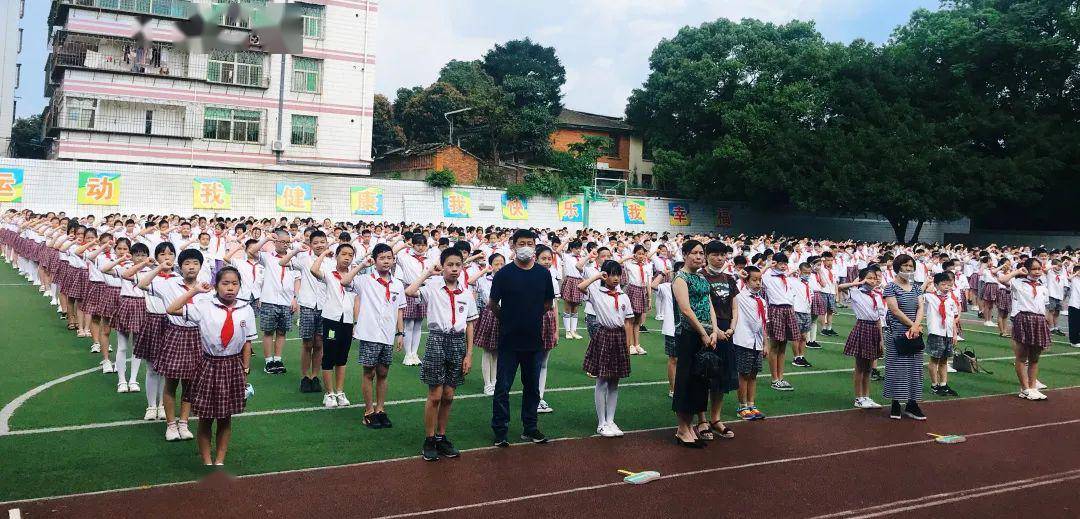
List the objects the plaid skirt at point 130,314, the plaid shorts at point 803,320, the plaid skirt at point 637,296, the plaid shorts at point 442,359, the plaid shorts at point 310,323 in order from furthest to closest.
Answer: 1. the plaid skirt at point 637,296
2. the plaid shorts at point 803,320
3. the plaid shorts at point 310,323
4. the plaid skirt at point 130,314
5. the plaid shorts at point 442,359

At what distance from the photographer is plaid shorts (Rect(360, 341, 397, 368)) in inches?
298

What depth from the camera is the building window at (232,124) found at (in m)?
31.2

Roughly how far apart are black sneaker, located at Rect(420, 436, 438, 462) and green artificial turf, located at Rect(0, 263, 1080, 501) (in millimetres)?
231

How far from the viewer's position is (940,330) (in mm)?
10195

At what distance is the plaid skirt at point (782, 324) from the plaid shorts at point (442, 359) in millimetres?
4875

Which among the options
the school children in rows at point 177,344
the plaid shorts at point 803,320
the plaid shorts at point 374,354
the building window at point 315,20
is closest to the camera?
the school children in rows at point 177,344

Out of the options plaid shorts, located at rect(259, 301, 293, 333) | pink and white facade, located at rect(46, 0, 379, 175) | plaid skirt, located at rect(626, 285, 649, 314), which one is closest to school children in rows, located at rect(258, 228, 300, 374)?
plaid shorts, located at rect(259, 301, 293, 333)

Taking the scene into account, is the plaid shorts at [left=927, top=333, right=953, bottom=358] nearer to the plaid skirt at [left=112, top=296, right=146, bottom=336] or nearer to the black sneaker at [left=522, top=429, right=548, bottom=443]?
the black sneaker at [left=522, top=429, right=548, bottom=443]

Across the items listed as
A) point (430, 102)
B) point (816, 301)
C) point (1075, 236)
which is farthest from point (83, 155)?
point (1075, 236)

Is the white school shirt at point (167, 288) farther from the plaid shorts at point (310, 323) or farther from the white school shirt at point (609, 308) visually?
the white school shirt at point (609, 308)

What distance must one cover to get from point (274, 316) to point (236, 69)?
24.5 metres

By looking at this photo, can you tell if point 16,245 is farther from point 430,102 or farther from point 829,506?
point 430,102

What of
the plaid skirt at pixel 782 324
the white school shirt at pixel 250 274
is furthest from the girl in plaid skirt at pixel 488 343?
the plaid skirt at pixel 782 324

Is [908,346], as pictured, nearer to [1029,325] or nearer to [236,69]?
[1029,325]
